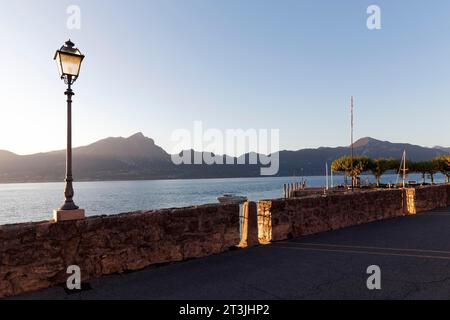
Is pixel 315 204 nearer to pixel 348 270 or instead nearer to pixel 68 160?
pixel 348 270

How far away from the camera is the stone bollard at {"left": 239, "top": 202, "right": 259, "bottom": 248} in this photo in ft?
28.9

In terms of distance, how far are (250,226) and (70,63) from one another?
593 cm

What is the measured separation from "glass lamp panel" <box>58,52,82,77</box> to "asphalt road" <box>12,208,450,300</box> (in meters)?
4.17

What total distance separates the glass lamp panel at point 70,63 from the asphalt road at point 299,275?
4170mm

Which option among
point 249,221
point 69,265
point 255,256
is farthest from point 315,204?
point 69,265

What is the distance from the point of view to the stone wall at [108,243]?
5.34 meters

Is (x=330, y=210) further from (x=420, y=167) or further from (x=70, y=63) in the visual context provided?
(x=420, y=167)

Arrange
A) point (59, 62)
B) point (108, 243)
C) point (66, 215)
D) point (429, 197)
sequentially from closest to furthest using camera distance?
point (66, 215), point (108, 243), point (59, 62), point (429, 197)

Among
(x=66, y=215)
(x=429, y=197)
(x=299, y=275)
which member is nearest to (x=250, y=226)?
(x=299, y=275)

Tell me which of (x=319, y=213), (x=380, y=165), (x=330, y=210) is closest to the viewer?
(x=319, y=213)

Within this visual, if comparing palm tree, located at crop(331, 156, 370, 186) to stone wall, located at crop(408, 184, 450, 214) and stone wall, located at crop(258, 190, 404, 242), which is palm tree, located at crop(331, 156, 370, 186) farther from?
stone wall, located at crop(258, 190, 404, 242)

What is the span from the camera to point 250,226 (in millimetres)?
8922

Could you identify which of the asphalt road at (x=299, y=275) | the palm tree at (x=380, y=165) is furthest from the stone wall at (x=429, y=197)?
the palm tree at (x=380, y=165)

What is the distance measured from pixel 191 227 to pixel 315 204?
16.2ft
